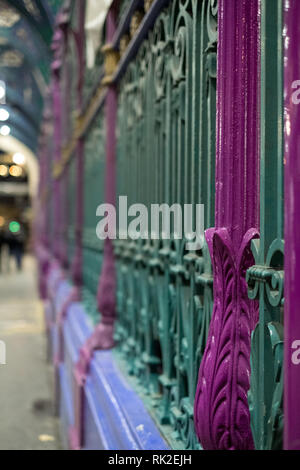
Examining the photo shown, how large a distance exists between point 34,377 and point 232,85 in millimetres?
5002

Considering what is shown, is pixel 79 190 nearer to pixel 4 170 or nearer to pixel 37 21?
pixel 37 21

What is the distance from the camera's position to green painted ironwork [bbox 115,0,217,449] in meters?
1.62

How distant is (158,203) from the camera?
7.50ft

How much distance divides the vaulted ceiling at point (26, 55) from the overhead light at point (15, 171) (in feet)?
40.2

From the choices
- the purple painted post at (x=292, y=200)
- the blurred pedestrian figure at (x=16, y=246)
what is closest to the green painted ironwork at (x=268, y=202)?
the purple painted post at (x=292, y=200)

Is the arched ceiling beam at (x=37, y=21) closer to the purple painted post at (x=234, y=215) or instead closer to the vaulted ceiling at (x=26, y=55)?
the vaulted ceiling at (x=26, y=55)

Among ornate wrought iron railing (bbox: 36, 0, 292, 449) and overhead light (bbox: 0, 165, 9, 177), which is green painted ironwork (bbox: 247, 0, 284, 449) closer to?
ornate wrought iron railing (bbox: 36, 0, 292, 449)

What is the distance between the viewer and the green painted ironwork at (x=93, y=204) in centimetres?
431

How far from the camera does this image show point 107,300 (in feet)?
10.5
